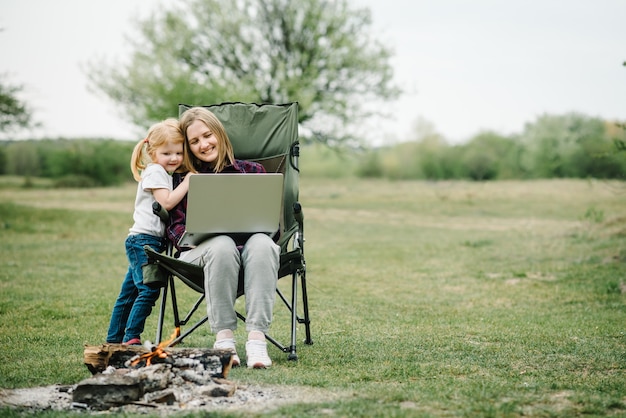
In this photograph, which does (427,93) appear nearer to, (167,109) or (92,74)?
(167,109)

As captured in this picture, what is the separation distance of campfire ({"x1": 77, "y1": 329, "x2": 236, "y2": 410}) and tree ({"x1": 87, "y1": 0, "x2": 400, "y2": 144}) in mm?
16629

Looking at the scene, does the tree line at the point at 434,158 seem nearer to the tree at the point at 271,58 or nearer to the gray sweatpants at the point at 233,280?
the tree at the point at 271,58

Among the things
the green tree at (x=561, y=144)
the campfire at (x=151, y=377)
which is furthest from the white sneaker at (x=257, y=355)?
the green tree at (x=561, y=144)

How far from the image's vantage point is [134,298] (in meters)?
4.27

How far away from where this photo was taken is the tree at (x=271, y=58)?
792 inches

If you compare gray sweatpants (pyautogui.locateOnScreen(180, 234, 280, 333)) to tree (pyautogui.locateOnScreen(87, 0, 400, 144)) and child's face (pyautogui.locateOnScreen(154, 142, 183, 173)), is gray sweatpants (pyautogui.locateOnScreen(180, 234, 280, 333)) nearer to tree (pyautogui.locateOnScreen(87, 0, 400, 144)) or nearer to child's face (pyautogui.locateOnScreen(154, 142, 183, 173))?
child's face (pyautogui.locateOnScreen(154, 142, 183, 173))

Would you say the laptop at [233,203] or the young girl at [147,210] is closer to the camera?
the laptop at [233,203]

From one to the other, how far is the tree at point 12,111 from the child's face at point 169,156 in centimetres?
1352

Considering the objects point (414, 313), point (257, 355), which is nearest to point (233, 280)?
point (257, 355)

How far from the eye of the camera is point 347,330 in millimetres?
5070

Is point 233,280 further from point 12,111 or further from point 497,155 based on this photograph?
point 497,155

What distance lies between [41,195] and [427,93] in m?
12.2

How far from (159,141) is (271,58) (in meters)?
17.2

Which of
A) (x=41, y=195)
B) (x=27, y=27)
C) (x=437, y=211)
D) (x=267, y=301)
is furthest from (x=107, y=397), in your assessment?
(x=41, y=195)
